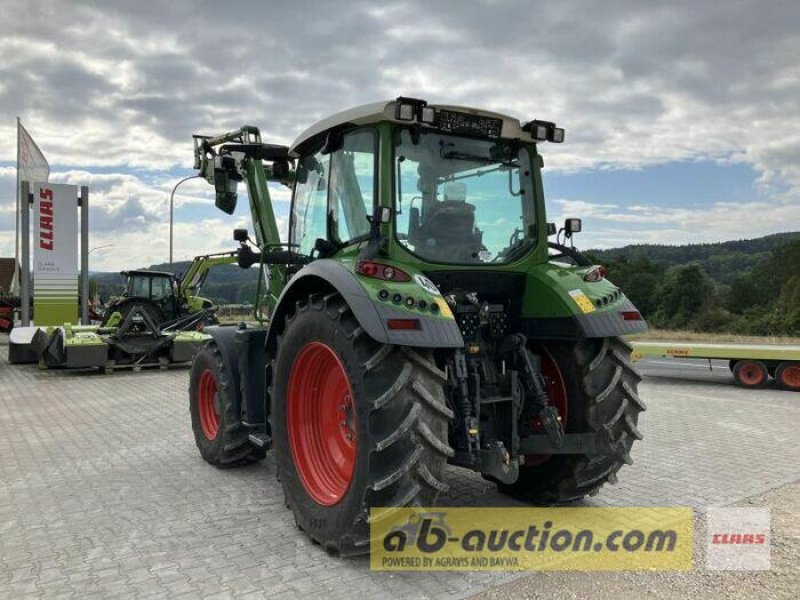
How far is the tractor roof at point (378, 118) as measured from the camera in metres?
4.06

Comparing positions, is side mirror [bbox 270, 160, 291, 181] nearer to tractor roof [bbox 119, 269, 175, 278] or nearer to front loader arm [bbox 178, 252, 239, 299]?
front loader arm [bbox 178, 252, 239, 299]

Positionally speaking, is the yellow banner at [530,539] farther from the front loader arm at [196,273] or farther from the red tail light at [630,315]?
the front loader arm at [196,273]

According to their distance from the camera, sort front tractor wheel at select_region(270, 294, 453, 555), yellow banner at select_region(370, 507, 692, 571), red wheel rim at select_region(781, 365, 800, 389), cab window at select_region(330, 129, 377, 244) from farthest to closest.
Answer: red wheel rim at select_region(781, 365, 800, 389), cab window at select_region(330, 129, 377, 244), yellow banner at select_region(370, 507, 692, 571), front tractor wheel at select_region(270, 294, 453, 555)

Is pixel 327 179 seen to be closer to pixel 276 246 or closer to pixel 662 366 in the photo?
pixel 276 246

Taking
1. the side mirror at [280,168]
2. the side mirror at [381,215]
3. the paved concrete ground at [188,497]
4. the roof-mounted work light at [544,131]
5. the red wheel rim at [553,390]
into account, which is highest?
the roof-mounted work light at [544,131]

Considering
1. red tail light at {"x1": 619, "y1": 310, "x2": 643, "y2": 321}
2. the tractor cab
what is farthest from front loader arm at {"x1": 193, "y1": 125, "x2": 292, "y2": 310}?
the tractor cab

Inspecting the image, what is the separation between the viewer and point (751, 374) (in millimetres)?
11922

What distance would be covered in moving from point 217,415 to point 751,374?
404 inches

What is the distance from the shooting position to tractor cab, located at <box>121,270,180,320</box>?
17.2 metres

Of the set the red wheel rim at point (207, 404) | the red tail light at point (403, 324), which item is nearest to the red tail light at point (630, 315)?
the red tail light at point (403, 324)

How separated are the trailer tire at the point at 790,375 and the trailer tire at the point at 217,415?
9.94m

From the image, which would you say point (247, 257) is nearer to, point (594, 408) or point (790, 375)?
point (594, 408)

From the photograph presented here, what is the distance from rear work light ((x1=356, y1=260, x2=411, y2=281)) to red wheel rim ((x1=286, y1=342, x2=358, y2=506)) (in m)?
0.62

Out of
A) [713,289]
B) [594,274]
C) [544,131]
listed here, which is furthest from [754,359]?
[713,289]
